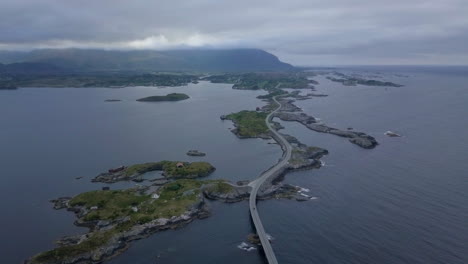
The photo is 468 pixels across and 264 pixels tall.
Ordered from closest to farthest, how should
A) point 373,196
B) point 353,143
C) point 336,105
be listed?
1. point 373,196
2. point 353,143
3. point 336,105

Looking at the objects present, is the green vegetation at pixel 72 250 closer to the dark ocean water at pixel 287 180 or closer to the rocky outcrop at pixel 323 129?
the dark ocean water at pixel 287 180

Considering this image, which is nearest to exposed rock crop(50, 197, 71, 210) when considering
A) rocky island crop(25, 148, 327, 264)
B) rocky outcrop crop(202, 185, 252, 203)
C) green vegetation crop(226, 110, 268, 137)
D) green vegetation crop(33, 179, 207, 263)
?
rocky island crop(25, 148, 327, 264)

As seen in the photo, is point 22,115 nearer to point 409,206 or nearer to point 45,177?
point 45,177

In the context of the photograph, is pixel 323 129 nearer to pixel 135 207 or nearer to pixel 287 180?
pixel 287 180

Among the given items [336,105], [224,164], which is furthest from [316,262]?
[336,105]

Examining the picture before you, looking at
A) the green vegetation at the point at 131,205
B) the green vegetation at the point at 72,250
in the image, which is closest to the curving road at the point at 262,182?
the green vegetation at the point at 131,205

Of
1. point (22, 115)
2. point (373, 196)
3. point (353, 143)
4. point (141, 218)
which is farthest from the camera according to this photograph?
point (22, 115)
